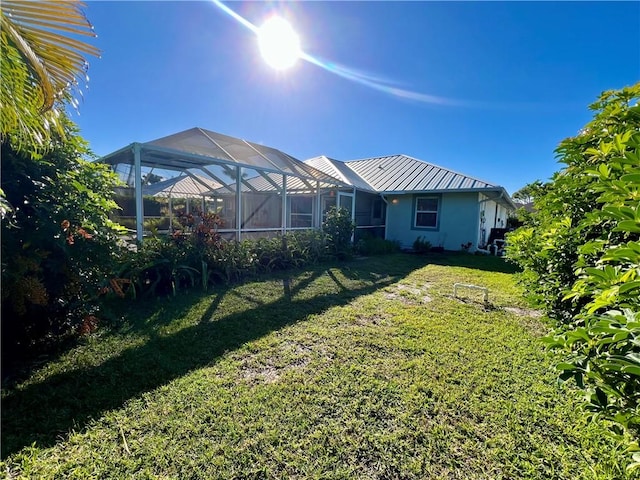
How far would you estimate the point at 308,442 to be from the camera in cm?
197

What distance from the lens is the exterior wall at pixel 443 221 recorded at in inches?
449

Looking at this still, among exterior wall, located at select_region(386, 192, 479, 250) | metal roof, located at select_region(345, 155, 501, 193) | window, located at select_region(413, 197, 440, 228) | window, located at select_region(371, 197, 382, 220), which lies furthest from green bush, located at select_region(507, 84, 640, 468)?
window, located at select_region(371, 197, 382, 220)

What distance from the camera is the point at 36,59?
7.02ft

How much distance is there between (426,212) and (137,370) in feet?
39.5

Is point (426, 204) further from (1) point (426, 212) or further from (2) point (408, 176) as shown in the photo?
(2) point (408, 176)

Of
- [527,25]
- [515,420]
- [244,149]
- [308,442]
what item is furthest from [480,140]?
[308,442]

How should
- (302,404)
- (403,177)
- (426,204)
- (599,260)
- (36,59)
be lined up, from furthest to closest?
(403,177) < (426,204) < (302,404) < (36,59) < (599,260)

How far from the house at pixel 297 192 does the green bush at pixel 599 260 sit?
21.6 feet

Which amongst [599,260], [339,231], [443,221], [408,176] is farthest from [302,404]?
[408,176]

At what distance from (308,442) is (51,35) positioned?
394cm

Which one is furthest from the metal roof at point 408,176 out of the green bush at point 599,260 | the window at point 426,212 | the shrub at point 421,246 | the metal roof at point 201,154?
the green bush at point 599,260

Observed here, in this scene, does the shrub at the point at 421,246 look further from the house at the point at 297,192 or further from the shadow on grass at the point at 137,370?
the shadow on grass at the point at 137,370

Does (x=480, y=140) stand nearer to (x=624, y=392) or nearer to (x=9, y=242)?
(x=624, y=392)

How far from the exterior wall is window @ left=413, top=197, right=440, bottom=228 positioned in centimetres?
15
